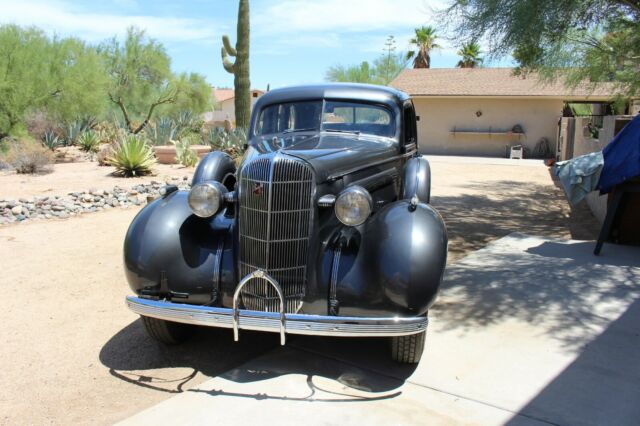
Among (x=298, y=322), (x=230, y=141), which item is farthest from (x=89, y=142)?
(x=298, y=322)

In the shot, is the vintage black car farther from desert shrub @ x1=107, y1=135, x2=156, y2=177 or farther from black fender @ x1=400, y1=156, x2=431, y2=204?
desert shrub @ x1=107, y1=135, x2=156, y2=177

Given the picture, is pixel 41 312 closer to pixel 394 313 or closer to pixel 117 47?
pixel 394 313

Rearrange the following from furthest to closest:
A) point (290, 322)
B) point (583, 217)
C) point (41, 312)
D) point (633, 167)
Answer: point (583, 217) → point (633, 167) → point (41, 312) → point (290, 322)

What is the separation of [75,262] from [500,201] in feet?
28.8

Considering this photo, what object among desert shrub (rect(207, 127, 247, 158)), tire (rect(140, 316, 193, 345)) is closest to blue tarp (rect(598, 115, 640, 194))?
tire (rect(140, 316, 193, 345))

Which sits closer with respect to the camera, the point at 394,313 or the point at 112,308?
the point at 394,313

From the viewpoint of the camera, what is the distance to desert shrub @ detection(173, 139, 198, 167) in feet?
51.0

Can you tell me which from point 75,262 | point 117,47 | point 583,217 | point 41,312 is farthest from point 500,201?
point 117,47

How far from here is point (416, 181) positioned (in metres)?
5.04

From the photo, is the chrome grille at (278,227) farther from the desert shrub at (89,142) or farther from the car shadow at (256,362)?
the desert shrub at (89,142)

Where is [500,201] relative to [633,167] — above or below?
below

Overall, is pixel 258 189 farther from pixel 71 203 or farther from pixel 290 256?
pixel 71 203

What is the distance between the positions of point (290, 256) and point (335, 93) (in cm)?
217

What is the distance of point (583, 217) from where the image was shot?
32.5ft
